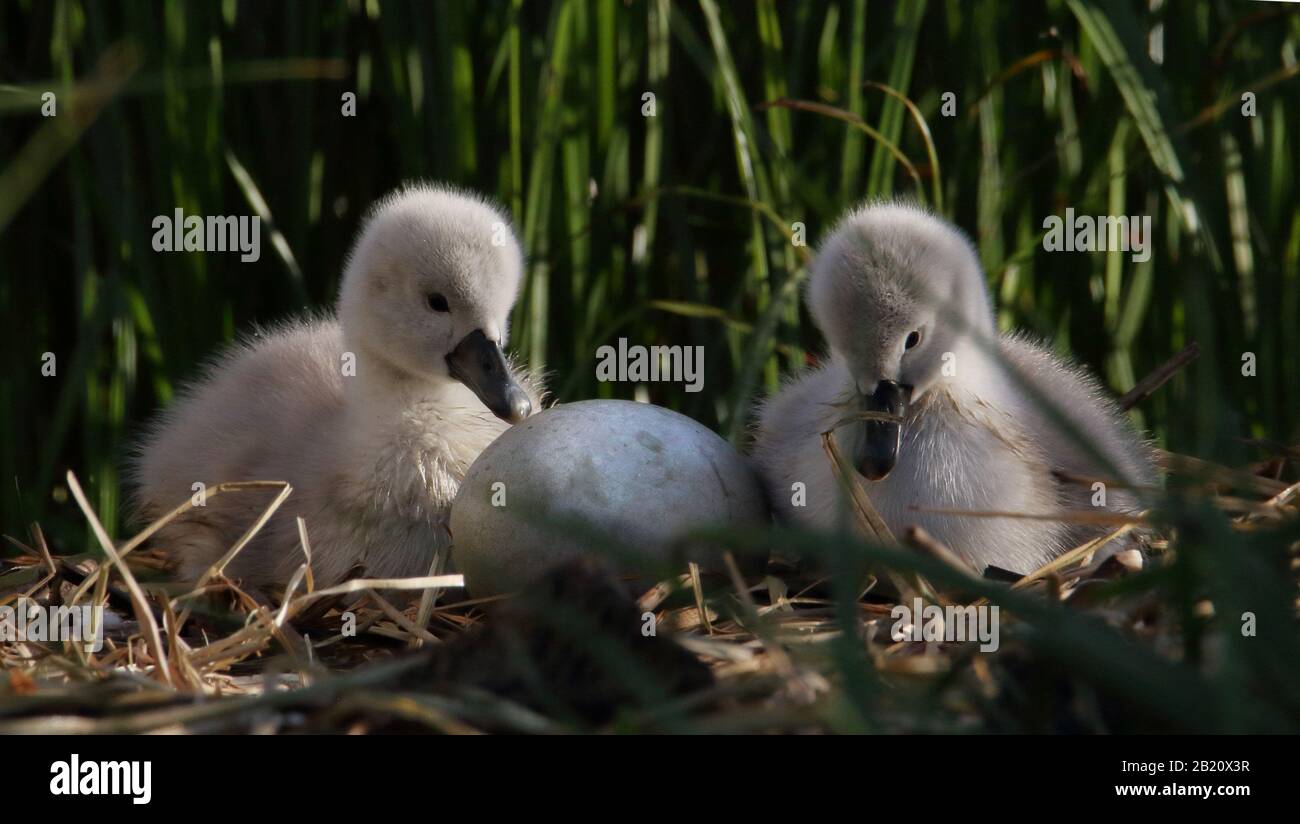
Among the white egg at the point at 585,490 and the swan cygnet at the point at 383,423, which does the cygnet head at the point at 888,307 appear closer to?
the white egg at the point at 585,490

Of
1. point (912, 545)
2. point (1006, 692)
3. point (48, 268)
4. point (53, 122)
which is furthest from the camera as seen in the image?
point (48, 268)

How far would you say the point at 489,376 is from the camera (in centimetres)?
235

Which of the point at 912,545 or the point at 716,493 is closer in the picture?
the point at 912,545

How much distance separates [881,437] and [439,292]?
2.63 feet

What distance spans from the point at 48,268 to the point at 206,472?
3.70ft

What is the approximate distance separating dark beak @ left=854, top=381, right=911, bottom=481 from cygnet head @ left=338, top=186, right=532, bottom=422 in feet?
1.87

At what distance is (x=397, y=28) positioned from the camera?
9.62 feet

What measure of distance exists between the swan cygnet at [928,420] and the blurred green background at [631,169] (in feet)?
1.72

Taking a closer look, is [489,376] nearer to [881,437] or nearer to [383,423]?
[383,423]

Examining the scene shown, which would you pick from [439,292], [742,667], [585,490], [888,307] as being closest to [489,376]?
[439,292]
